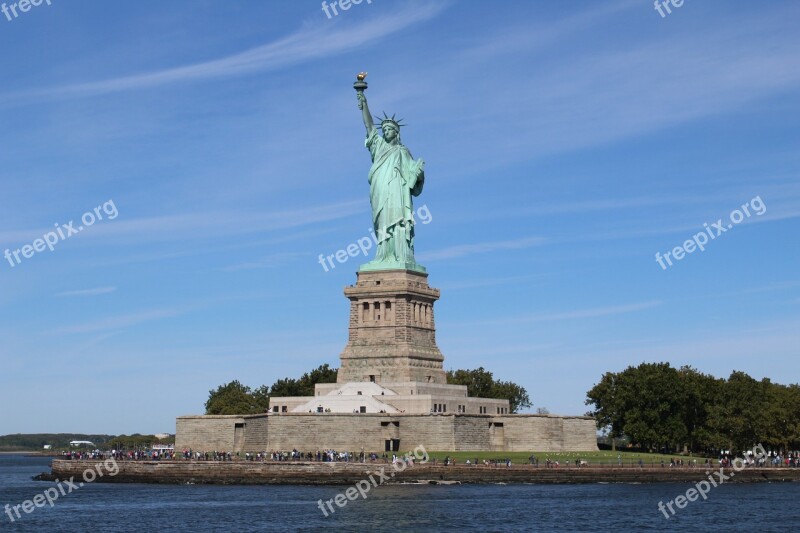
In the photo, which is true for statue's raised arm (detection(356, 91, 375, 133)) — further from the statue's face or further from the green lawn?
the green lawn

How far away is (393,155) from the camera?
10800cm

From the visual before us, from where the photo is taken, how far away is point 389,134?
355ft

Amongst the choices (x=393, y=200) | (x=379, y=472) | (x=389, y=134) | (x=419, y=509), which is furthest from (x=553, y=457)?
(x=389, y=134)

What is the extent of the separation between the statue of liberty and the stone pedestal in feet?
5.89

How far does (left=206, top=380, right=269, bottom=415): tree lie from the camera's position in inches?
4985

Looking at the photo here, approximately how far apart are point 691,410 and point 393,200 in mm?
33877

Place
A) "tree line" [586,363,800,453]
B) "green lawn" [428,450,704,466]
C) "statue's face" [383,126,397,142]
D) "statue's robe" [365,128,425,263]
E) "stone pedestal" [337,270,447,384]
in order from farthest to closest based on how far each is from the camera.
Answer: "tree line" [586,363,800,453], "statue's face" [383,126,397,142], "statue's robe" [365,128,425,263], "stone pedestal" [337,270,447,384], "green lawn" [428,450,704,466]

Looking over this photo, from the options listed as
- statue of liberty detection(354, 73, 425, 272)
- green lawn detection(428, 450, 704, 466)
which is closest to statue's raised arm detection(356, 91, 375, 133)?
statue of liberty detection(354, 73, 425, 272)

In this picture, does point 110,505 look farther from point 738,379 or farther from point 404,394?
point 738,379

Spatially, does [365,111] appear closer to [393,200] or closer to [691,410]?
[393,200]

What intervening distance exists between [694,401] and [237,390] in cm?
4627

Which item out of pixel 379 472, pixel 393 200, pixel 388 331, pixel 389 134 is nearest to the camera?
pixel 379 472

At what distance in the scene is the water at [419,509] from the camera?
2574 inches

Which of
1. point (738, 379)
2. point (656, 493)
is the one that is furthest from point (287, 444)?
point (738, 379)
